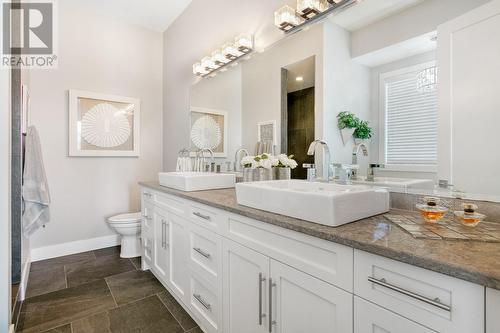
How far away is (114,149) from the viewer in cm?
320

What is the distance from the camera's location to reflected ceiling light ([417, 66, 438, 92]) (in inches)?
46.0

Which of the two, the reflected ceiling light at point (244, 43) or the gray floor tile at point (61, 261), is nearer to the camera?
the reflected ceiling light at point (244, 43)

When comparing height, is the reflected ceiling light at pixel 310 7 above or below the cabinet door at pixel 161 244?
above

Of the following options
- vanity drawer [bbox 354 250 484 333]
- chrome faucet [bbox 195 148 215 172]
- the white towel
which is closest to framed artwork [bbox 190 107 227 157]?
chrome faucet [bbox 195 148 215 172]

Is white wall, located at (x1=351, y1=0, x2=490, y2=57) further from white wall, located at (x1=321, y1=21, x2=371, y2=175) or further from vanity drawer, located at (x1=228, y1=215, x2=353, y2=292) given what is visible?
vanity drawer, located at (x1=228, y1=215, x2=353, y2=292)

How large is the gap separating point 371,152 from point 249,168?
0.86 m

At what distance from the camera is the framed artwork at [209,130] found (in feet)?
8.21

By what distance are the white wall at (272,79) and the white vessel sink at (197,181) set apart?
34cm

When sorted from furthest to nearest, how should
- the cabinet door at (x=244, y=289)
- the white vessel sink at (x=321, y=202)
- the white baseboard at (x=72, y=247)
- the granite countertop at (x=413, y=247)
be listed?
the white baseboard at (x=72, y=247)
the cabinet door at (x=244, y=289)
the white vessel sink at (x=321, y=202)
the granite countertop at (x=413, y=247)

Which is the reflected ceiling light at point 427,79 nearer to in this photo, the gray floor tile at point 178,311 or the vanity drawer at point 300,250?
the vanity drawer at point 300,250

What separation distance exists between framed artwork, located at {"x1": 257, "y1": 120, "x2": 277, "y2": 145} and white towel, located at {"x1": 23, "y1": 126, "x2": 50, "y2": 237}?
6.05 feet

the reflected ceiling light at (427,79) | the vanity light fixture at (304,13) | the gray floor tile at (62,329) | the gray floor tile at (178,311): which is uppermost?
the vanity light fixture at (304,13)

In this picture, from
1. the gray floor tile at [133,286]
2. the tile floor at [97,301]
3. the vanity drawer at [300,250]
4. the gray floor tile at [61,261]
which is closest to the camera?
the vanity drawer at [300,250]

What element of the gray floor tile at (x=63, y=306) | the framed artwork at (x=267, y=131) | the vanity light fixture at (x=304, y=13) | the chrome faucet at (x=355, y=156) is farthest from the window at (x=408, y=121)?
the gray floor tile at (x=63, y=306)
